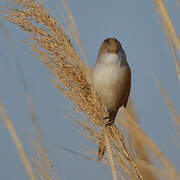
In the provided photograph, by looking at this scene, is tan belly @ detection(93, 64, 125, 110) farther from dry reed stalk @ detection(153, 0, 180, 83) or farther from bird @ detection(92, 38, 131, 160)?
dry reed stalk @ detection(153, 0, 180, 83)

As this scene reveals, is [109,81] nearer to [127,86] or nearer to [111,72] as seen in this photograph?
[111,72]

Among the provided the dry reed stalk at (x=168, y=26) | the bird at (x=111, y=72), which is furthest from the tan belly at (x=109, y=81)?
the dry reed stalk at (x=168, y=26)

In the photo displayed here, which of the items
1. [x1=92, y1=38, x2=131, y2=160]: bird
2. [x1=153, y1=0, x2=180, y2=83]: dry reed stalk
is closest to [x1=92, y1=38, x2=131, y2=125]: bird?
[x1=92, y1=38, x2=131, y2=160]: bird

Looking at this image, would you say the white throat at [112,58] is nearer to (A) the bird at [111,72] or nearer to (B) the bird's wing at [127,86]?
(A) the bird at [111,72]

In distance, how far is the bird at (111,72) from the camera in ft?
6.31

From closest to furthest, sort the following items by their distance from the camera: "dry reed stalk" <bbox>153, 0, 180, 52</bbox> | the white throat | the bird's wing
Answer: "dry reed stalk" <bbox>153, 0, 180, 52</bbox> < the white throat < the bird's wing

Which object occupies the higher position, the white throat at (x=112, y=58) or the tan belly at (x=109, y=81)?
the white throat at (x=112, y=58)

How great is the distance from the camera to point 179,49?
957 millimetres

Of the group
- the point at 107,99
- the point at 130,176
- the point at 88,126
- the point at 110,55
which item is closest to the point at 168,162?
the point at 130,176

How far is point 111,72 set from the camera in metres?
1.96

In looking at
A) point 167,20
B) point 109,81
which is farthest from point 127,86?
point 167,20

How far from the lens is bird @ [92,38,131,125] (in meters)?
1.92

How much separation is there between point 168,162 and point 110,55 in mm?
1089

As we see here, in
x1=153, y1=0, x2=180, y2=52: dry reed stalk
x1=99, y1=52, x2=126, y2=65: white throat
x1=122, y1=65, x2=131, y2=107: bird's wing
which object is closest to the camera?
x1=153, y1=0, x2=180, y2=52: dry reed stalk
